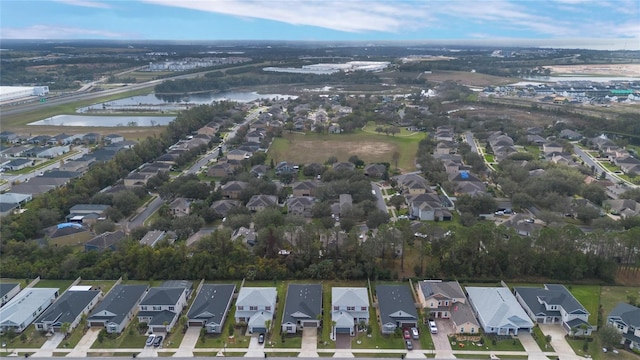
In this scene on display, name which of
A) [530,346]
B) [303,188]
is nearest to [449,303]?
[530,346]

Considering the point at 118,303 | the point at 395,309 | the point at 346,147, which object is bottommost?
the point at 118,303

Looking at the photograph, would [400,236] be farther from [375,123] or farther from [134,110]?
[134,110]

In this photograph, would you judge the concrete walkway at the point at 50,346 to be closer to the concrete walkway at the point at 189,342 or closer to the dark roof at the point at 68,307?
the dark roof at the point at 68,307

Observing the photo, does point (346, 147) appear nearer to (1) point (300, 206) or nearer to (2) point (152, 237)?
(1) point (300, 206)

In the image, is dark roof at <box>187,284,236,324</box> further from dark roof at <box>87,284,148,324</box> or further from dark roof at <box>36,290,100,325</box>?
dark roof at <box>36,290,100,325</box>

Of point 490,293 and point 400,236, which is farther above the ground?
point 400,236

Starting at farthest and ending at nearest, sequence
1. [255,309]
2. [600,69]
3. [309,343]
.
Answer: [600,69], [255,309], [309,343]

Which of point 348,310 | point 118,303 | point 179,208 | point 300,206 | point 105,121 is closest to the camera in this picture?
point 348,310

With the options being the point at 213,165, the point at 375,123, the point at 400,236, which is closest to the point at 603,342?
the point at 400,236
